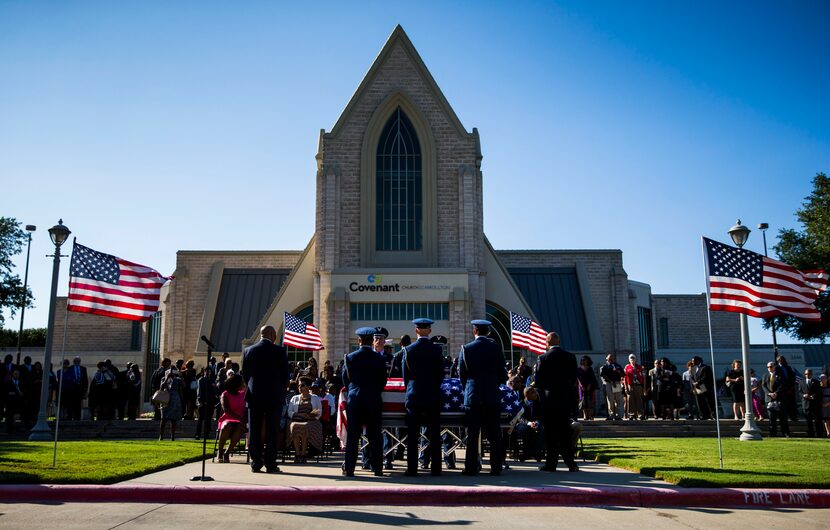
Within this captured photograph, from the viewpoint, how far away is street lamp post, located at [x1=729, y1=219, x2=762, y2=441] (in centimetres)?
1809

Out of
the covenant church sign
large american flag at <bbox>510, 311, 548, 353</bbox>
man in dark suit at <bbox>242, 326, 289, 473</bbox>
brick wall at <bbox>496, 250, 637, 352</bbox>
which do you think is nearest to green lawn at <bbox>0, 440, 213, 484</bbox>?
man in dark suit at <bbox>242, 326, 289, 473</bbox>

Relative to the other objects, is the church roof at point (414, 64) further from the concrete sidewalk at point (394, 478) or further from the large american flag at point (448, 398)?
the concrete sidewalk at point (394, 478)

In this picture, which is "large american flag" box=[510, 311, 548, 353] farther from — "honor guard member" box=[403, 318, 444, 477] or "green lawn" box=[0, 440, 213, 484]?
"honor guard member" box=[403, 318, 444, 477]

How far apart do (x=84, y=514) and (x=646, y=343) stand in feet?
136

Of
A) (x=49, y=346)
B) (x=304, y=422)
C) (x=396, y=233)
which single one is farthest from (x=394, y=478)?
(x=396, y=233)

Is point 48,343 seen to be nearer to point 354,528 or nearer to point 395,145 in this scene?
point 354,528

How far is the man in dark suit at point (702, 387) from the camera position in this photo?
22670mm

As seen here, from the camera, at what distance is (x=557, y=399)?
1097 cm

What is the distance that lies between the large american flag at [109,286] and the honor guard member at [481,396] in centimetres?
548

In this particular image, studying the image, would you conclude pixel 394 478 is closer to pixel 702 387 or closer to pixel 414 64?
pixel 702 387

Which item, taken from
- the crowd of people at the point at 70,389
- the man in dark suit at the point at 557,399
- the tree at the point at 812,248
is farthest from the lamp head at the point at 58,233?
the tree at the point at 812,248

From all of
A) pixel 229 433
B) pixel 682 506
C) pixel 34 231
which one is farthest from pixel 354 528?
pixel 34 231

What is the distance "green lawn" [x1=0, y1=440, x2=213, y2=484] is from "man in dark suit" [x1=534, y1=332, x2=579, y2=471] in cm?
572

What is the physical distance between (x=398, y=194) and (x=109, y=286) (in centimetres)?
2199
